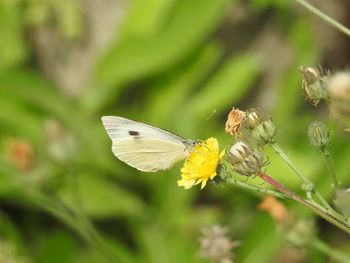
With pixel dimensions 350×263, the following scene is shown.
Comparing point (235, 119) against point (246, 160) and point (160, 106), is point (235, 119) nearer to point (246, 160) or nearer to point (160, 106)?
point (246, 160)

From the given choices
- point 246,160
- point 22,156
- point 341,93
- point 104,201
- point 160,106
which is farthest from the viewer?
point 160,106

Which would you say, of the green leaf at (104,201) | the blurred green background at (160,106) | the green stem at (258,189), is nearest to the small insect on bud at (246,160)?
the green stem at (258,189)

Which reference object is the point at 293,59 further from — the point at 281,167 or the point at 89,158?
the point at 89,158

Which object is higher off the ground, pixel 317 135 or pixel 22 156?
pixel 22 156

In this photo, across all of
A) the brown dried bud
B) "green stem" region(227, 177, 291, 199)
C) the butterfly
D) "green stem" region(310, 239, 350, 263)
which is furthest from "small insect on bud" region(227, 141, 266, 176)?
the brown dried bud

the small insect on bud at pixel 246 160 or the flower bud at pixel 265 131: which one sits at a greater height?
the flower bud at pixel 265 131

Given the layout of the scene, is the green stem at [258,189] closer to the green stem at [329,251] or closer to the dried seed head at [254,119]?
the dried seed head at [254,119]

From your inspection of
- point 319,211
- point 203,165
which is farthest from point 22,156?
point 319,211
